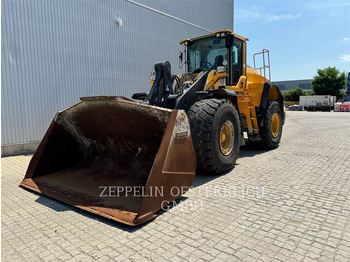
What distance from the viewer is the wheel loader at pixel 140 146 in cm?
312

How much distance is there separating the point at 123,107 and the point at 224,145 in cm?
217

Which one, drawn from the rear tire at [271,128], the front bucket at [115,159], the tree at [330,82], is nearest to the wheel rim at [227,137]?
the front bucket at [115,159]

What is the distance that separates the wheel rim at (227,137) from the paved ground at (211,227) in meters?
0.62

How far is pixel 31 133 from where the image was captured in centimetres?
709

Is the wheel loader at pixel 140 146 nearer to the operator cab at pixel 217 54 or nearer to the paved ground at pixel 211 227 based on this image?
the operator cab at pixel 217 54

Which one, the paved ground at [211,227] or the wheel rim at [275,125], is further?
the wheel rim at [275,125]

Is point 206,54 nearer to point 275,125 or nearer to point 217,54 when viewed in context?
point 217,54

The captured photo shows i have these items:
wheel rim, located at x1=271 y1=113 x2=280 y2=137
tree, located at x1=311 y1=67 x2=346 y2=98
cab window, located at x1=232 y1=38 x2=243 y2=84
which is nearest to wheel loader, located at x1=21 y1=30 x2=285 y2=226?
cab window, located at x1=232 y1=38 x2=243 y2=84

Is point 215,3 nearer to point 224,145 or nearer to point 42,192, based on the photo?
point 224,145

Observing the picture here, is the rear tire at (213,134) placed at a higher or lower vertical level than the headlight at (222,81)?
lower

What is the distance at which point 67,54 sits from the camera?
7707 mm

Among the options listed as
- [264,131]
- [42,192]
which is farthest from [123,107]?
[264,131]

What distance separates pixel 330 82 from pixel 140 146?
4892 centimetres

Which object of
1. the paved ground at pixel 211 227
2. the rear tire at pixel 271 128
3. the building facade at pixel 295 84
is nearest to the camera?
the paved ground at pixel 211 227
